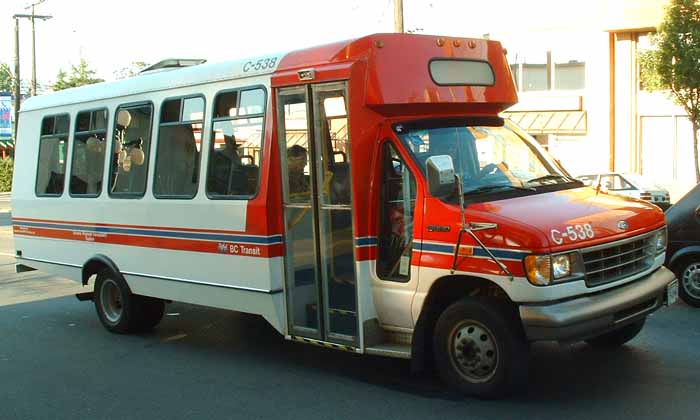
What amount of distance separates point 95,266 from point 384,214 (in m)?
4.61

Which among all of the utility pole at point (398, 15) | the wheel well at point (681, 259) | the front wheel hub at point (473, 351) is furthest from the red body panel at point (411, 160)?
the utility pole at point (398, 15)

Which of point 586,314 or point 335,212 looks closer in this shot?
point 586,314

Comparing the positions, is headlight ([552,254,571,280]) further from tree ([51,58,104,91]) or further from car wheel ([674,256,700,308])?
tree ([51,58,104,91])

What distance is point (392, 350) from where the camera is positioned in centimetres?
673

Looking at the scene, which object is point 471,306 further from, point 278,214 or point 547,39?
point 547,39

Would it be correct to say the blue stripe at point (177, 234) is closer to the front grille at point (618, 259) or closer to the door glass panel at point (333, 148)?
the door glass panel at point (333, 148)

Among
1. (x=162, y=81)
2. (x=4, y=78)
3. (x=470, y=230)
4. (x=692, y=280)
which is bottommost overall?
(x=692, y=280)

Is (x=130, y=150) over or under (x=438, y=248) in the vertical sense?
over

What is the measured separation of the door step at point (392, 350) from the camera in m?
6.62

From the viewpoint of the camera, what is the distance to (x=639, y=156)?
30.4 m

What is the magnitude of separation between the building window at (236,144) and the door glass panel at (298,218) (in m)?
0.33

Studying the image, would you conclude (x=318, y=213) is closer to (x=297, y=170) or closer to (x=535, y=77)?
(x=297, y=170)

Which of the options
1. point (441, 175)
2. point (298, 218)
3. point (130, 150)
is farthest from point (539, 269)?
point (130, 150)

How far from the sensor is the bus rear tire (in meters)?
6.07
